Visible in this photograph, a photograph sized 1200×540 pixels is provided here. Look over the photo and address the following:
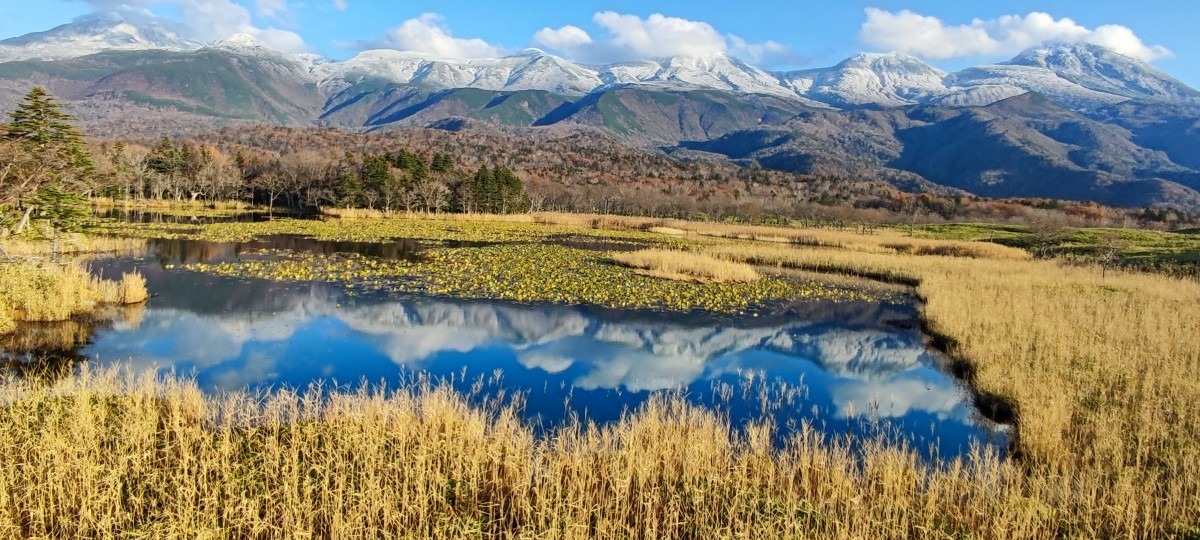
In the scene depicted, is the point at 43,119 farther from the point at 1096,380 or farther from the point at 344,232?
the point at 1096,380

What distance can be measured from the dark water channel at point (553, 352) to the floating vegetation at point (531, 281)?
6.16 feet

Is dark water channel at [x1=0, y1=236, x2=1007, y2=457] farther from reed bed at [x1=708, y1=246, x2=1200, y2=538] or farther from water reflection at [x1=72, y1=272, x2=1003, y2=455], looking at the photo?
reed bed at [x1=708, y1=246, x2=1200, y2=538]

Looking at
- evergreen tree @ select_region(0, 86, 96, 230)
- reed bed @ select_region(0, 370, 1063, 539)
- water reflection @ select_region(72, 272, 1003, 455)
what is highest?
evergreen tree @ select_region(0, 86, 96, 230)

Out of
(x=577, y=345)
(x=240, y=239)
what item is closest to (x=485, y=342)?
(x=577, y=345)

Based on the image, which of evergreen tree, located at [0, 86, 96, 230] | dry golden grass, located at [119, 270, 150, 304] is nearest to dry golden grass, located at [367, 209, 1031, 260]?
dry golden grass, located at [119, 270, 150, 304]

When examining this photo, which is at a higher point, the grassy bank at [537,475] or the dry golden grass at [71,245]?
the dry golden grass at [71,245]

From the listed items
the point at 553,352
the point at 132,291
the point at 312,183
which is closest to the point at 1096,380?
the point at 553,352

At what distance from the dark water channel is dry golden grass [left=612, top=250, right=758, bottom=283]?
7.27 m

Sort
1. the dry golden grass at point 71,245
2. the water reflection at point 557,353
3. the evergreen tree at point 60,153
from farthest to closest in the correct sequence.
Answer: the dry golden grass at point 71,245 < the evergreen tree at point 60,153 < the water reflection at point 557,353

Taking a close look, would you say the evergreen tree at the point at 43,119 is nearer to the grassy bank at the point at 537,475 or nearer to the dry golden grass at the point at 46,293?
the dry golden grass at the point at 46,293

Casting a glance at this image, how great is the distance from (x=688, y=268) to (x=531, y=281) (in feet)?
32.4

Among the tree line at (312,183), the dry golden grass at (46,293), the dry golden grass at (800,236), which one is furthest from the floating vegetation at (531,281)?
the tree line at (312,183)

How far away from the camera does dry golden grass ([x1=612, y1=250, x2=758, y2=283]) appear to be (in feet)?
113

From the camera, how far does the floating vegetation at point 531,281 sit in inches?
1089
